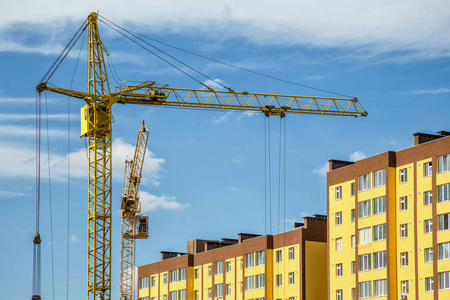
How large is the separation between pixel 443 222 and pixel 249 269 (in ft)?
111

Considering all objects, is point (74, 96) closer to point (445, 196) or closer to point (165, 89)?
point (165, 89)

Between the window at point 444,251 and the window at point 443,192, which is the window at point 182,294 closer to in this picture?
the window at point 444,251

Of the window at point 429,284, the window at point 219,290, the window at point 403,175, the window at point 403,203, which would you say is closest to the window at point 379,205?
the window at point 403,203

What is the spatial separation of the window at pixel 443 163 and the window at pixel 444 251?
278 inches

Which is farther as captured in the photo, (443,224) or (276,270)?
(276,270)

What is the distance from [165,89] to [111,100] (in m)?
6.96

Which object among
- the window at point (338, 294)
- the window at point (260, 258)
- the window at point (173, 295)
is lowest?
the window at point (338, 294)

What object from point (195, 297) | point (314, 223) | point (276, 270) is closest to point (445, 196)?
point (314, 223)

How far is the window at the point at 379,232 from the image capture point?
92.8 metres

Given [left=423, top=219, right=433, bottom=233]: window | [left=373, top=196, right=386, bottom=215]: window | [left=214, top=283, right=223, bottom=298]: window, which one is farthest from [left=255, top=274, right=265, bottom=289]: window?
[left=423, top=219, right=433, bottom=233]: window

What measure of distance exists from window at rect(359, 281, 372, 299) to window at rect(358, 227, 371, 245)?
4306mm

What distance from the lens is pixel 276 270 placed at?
359 feet

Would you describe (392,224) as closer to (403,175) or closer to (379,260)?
(379,260)

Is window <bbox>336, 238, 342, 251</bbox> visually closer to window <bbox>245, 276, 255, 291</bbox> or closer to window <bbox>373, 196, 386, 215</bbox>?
window <bbox>373, 196, 386, 215</bbox>
